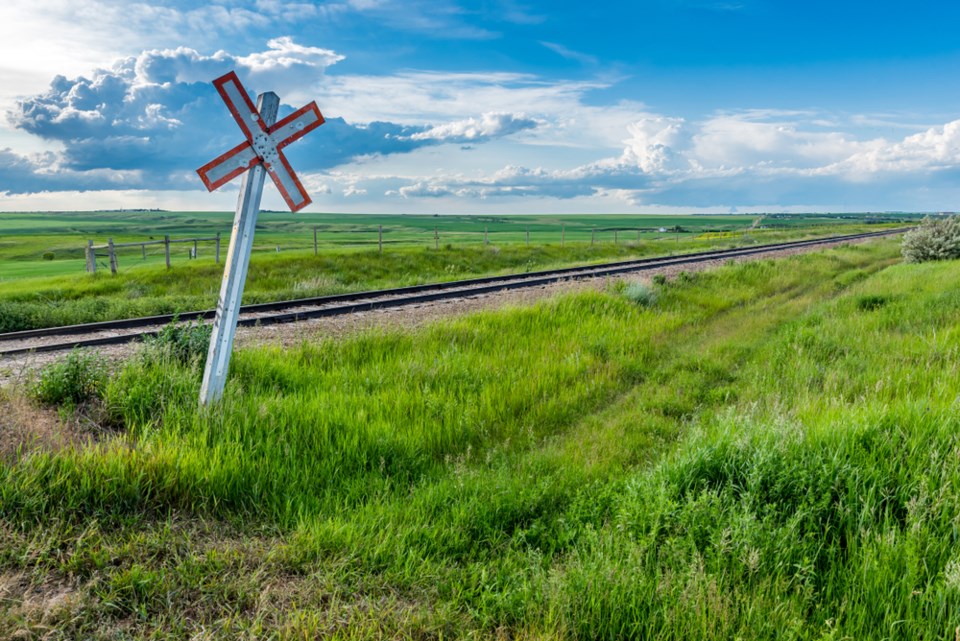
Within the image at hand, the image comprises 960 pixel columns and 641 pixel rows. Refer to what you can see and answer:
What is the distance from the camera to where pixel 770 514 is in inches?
162

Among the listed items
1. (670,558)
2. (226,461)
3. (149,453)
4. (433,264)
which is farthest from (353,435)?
(433,264)

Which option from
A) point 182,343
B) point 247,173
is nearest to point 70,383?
point 182,343

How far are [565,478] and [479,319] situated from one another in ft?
20.7

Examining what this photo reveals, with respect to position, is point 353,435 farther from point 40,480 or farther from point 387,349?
point 387,349

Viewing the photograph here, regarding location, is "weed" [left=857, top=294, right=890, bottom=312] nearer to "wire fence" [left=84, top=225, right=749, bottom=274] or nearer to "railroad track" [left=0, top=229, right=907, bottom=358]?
"railroad track" [left=0, top=229, right=907, bottom=358]

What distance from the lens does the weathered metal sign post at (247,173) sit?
5453mm

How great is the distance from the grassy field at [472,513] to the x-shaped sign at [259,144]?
6.98ft

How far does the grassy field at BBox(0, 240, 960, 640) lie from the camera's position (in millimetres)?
3289

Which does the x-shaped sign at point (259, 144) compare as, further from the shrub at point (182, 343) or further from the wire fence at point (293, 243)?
the wire fence at point (293, 243)

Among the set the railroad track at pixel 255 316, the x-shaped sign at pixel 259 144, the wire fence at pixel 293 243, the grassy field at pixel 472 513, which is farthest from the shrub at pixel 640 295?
the wire fence at pixel 293 243

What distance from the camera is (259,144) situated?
18.2 feet

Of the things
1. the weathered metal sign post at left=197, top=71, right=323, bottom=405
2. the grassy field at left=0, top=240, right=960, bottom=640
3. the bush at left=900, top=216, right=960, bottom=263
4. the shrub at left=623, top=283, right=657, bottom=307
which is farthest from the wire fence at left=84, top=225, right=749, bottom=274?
the grassy field at left=0, top=240, right=960, bottom=640

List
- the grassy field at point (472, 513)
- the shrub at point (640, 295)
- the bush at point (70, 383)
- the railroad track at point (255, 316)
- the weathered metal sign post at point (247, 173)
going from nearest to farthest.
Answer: the grassy field at point (472, 513)
the weathered metal sign post at point (247, 173)
the bush at point (70, 383)
the railroad track at point (255, 316)
the shrub at point (640, 295)

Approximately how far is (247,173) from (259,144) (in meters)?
0.30
